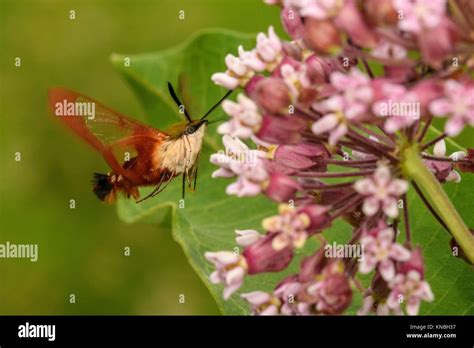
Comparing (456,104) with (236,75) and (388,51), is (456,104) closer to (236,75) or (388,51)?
(388,51)

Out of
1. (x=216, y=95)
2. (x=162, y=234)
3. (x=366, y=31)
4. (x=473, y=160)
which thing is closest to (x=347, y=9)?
(x=366, y=31)

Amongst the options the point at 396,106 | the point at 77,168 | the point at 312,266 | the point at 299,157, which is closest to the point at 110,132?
the point at 299,157

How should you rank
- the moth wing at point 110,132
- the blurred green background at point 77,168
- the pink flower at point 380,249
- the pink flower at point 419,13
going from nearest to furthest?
the pink flower at point 419,13
the pink flower at point 380,249
the moth wing at point 110,132
the blurred green background at point 77,168

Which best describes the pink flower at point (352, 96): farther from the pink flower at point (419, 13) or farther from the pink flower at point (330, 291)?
the pink flower at point (330, 291)

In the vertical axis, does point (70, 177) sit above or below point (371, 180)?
above

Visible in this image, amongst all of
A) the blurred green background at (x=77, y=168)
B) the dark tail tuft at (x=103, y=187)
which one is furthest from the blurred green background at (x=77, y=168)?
the dark tail tuft at (x=103, y=187)
